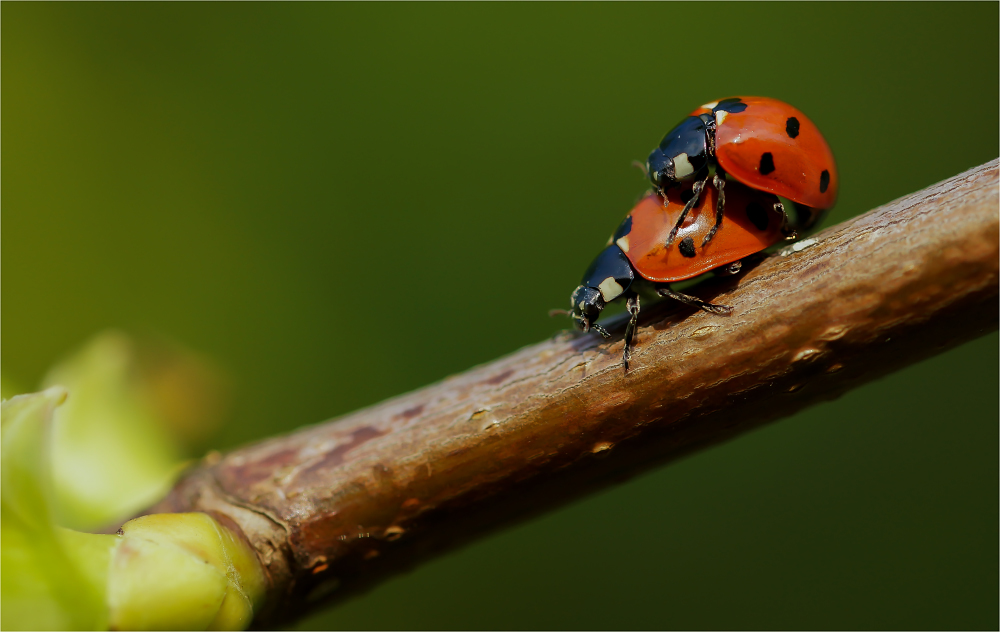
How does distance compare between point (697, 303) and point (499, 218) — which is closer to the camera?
point (697, 303)

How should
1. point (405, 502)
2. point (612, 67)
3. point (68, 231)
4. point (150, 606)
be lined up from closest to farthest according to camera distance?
point (150, 606), point (405, 502), point (68, 231), point (612, 67)

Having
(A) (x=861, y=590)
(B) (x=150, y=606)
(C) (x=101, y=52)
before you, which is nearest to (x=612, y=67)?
(C) (x=101, y=52)

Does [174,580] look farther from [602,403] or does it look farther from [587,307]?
[587,307]

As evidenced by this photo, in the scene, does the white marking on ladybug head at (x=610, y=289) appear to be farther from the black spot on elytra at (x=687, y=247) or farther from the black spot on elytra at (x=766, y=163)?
the black spot on elytra at (x=766, y=163)

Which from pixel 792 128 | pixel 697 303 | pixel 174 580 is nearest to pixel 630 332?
pixel 697 303

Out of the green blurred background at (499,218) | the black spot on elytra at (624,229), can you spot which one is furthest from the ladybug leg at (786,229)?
the green blurred background at (499,218)

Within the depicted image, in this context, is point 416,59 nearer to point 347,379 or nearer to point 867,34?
point 347,379

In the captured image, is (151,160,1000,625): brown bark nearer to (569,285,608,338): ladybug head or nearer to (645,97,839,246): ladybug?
(569,285,608,338): ladybug head
